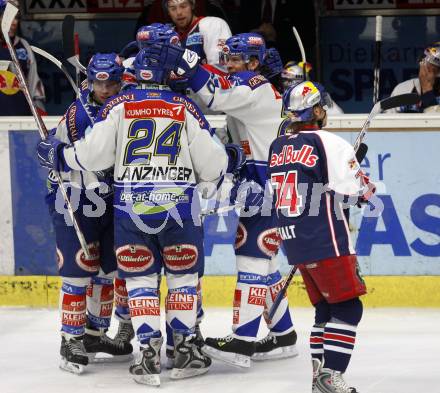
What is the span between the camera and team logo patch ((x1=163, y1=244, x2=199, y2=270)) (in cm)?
568

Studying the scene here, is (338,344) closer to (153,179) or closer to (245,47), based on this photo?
(153,179)

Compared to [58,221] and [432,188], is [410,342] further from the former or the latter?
[58,221]

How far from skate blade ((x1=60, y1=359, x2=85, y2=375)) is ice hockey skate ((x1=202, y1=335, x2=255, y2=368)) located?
56 centimetres

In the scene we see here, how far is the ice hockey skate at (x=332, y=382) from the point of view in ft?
17.0

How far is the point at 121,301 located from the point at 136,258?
631 mm

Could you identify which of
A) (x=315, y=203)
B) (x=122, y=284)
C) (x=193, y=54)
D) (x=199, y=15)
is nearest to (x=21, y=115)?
(x=199, y=15)

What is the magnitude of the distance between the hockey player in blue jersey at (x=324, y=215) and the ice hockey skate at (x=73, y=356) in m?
1.22

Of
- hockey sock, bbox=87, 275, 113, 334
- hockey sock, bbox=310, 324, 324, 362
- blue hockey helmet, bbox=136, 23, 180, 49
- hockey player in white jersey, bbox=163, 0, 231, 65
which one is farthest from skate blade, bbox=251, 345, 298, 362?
hockey player in white jersey, bbox=163, 0, 231, 65

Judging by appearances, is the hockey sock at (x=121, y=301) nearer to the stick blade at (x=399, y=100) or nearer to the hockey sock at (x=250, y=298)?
the hockey sock at (x=250, y=298)

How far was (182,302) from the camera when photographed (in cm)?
574

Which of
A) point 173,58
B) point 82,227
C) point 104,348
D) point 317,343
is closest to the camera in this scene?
point 317,343

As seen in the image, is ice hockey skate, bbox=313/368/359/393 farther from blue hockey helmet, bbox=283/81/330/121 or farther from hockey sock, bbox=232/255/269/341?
blue hockey helmet, bbox=283/81/330/121

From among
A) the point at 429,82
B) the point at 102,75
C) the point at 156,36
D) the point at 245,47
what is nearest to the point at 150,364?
the point at 102,75

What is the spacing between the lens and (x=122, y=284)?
6207mm
